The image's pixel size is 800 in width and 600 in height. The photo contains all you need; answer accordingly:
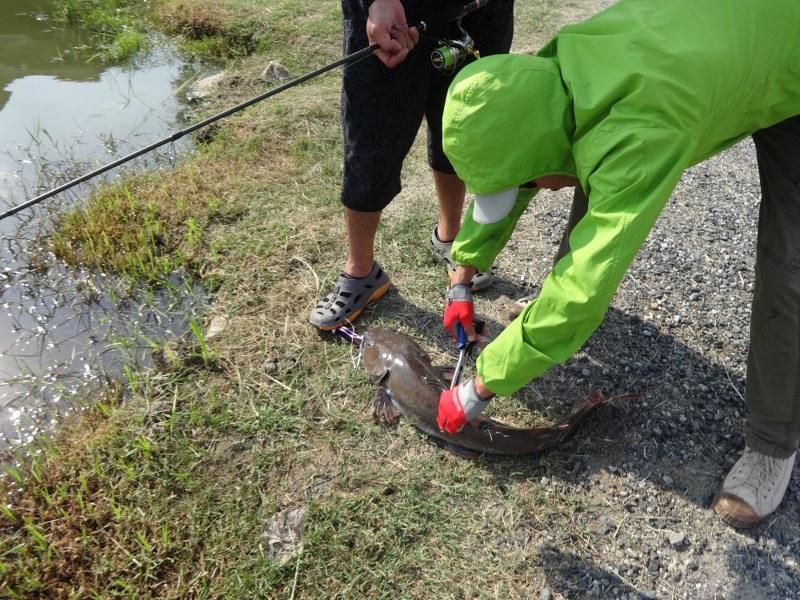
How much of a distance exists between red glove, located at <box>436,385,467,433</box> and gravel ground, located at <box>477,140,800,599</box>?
54 cm

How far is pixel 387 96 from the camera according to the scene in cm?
250

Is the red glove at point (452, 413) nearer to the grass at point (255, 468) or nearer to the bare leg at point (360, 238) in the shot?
the grass at point (255, 468)

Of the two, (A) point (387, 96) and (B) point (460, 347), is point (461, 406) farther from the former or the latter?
(A) point (387, 96)

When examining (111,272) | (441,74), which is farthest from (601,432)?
(111,272)

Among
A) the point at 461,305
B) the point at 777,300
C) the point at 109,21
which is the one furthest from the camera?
the point at 109,21

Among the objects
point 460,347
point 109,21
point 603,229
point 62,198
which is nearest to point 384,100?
point 460,347

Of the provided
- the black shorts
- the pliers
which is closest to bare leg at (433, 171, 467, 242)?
the black shorts

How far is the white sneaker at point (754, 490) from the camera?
2215mm

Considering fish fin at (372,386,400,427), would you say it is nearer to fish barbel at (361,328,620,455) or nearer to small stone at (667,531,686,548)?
fish barbel at (361,328,620,455)

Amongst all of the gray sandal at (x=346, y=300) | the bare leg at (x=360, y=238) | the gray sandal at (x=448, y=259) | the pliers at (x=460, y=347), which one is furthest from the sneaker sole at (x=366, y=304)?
the pliers at (x=460, y=347)

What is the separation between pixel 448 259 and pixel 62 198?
2563 millimetres

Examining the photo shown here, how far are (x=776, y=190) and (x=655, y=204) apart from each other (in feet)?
2.37

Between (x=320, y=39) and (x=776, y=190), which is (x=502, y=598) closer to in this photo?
(x=776, y=190)

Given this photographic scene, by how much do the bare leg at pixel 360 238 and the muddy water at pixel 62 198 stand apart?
905 mm
